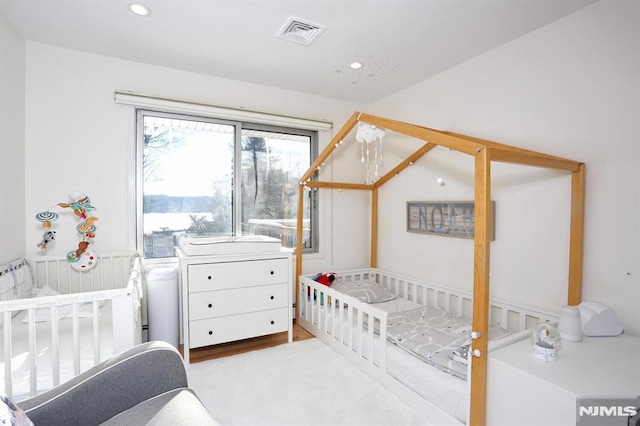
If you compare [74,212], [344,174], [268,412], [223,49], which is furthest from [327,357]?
[223,49]

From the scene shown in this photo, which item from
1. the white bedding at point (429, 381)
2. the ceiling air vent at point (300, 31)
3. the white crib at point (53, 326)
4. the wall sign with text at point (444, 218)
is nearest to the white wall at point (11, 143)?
the white crib at point (53, 326)

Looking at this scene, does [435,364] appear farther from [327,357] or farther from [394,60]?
[394,60]

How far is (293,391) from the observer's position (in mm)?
1974

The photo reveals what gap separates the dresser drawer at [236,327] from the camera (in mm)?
2354

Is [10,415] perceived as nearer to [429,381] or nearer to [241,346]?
[429,381]

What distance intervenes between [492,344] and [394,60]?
212 centimetres

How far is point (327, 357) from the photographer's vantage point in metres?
2.42

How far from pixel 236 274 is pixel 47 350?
115 cm

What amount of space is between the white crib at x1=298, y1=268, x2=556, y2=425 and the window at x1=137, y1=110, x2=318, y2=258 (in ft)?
2.62

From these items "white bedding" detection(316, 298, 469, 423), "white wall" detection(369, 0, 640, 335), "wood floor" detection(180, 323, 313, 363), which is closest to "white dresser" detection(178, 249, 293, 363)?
"wood floor" detection(180, 323, 313, 363)

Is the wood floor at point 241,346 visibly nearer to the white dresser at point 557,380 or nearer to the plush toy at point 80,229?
the plush toy at point 80,229

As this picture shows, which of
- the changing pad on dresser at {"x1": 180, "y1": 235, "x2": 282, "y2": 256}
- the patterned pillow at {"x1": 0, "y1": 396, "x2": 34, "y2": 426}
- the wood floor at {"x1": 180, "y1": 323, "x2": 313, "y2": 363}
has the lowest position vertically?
the wood floor at {"x1": 180, "y1": 323, "x2": 313, "y2": 363}

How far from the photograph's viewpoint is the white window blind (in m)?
2.56

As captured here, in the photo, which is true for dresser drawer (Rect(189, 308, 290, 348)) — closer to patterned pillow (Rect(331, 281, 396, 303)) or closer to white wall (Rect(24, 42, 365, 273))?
patterned pillow (Rect(331, 281, 396, 303))
